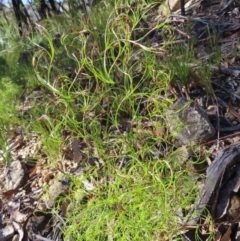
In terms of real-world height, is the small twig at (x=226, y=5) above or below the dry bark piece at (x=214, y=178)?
above

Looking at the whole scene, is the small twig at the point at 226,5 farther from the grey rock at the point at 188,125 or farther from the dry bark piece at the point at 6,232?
the dry bark piece at the point at 6,232

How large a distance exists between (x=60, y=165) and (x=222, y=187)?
0.92 meters

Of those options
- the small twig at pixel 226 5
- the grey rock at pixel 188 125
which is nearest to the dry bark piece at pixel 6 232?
the grey rock at pixel 188 125

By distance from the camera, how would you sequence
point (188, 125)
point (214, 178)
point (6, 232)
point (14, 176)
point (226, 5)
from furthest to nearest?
1. point (226, 5)
2. point (14, 176)
3. point (6, 232)
4. point (188, 125)
5. point (214, 178)

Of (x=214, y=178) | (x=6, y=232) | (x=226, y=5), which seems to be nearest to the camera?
(x=214, y=178)

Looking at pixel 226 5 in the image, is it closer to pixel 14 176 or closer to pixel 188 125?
pixel 188 125

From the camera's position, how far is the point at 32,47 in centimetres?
427

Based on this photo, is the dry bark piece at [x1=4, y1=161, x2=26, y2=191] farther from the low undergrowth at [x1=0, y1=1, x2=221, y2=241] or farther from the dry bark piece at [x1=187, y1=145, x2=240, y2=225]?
the dry bark piece at [x1=187, y1=145, x2=240, y2=225]

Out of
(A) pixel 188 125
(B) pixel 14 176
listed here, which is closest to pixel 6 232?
(B) pixel 14 176

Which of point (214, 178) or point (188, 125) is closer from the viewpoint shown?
point (214, 178)

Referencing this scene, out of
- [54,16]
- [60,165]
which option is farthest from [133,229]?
[54,16]

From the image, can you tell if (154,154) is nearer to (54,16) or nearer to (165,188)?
(165,188)

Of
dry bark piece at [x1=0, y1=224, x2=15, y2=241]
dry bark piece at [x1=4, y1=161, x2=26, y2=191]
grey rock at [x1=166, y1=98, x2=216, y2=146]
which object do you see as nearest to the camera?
grey rock at [x1=166, y1=98, x2=216, y2=146]

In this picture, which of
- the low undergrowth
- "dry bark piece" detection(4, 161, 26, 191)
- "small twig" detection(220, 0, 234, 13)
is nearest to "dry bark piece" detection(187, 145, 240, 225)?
the low undergrowth
